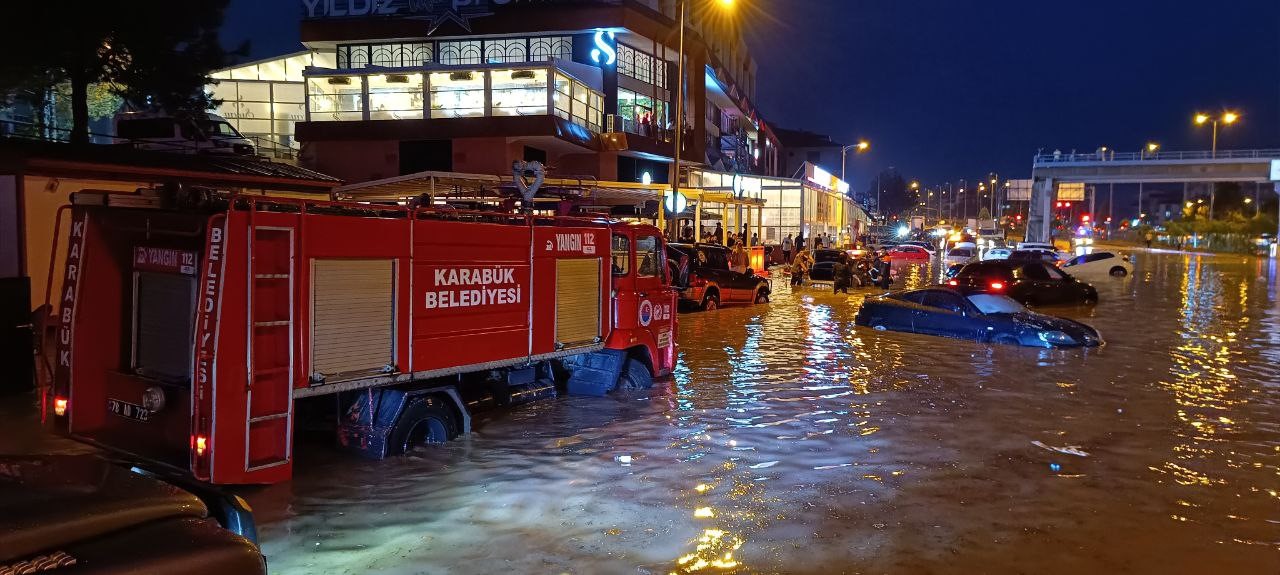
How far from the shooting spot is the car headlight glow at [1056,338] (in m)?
14.4

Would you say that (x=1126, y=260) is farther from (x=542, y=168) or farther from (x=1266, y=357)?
(x=542, y=168)

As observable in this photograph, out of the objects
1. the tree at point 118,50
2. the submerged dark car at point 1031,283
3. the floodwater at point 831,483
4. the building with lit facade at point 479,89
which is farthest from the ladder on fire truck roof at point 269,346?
the building with lit facade at point 479,89

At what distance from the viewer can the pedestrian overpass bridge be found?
66.9 metres

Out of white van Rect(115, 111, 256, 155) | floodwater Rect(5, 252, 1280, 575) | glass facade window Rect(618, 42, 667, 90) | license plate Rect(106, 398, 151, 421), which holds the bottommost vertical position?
floodwater Rect(5, 252, 1280, 575)

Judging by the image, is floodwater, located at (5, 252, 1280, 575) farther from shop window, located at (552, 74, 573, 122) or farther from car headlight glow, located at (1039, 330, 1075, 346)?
shop window, located at (552, 74, 573, 122)

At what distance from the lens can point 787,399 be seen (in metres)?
10.4

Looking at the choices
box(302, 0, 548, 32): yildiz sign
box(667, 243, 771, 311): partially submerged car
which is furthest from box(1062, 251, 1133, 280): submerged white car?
box(302, 0, 548, 32): yildiz sign

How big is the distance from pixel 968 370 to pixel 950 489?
5989 millimetres

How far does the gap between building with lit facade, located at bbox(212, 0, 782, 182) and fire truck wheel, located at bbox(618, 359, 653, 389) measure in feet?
70.4

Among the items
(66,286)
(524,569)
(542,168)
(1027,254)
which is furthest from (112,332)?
(1027,254)

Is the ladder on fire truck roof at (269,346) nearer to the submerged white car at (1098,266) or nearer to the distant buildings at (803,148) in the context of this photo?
the submerged white car at (1098,266)

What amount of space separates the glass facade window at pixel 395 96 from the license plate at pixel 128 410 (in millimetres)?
27821

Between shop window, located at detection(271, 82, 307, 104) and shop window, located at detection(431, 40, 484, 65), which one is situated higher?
shop window, located at detection(431, 40, 484, 65)

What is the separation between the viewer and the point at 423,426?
25.9ft
